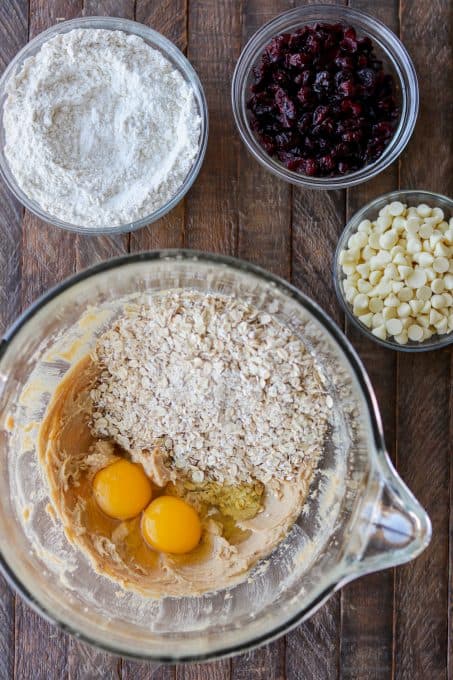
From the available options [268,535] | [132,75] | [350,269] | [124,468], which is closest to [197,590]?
[268,535]

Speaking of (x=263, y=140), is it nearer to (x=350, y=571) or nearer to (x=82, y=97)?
(x=82, y=97)

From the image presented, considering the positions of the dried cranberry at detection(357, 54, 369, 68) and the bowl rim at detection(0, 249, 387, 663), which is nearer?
the bowl rim at detection(0, 249, 387, 663)

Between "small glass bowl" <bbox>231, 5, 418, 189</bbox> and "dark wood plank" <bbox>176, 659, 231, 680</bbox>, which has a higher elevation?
"small glass bowl" <bbox>231, 5, 418, 189</bbox>

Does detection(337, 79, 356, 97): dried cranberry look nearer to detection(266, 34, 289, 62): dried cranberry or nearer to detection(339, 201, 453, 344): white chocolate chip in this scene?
detection(266, 34, 289, 62): dried cranberry

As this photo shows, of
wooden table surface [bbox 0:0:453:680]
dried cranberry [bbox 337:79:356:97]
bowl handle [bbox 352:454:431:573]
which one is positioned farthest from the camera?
wooden table surface [bbox 0:0:453:680]

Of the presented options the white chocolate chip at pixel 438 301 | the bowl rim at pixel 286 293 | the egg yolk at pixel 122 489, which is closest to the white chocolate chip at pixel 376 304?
the white chocolate chip at pixel 438 301

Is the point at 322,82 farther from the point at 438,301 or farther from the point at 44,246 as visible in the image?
the point at 44,246

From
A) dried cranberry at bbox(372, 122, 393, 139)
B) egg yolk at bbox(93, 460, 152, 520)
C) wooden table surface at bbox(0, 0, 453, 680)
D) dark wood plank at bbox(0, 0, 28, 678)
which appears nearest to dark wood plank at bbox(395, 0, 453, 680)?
wooden table surface at bbox(0, 0, 453, 680)
